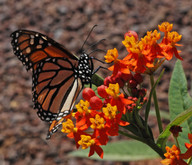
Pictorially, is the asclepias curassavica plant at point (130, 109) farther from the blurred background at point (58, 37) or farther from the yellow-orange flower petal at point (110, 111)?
the blurred background at point (58, 37)

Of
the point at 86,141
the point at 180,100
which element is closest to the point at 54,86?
the point at 86,141

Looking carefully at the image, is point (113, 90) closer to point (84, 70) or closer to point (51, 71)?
point (84, 70)

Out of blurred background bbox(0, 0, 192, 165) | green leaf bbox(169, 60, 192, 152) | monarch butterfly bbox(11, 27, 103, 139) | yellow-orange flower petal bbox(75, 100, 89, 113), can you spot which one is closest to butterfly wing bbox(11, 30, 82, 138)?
monarch butterfly bbox(11, 27, 103, 139)

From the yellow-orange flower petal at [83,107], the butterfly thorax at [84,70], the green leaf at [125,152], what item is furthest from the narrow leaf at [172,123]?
the green leaf at [125,152]

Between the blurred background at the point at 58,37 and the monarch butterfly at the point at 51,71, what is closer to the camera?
the monarch butterfly at the point at 51,71

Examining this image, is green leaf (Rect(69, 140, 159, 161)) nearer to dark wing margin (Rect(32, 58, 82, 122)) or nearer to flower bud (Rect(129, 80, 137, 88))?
dark wing margin (Rect(32, 58, 82, 122))

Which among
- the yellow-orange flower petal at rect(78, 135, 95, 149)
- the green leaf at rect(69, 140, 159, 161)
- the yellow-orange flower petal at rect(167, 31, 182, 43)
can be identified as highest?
the yellow-orange flower petal at rect(167, 31, 182, 43)

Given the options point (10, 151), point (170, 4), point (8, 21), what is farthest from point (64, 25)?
point (10, 151)
